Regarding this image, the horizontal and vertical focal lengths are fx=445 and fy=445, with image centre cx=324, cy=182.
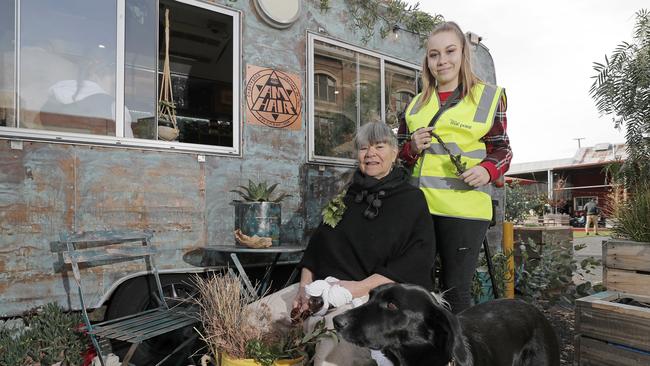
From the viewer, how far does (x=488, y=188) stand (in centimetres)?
291

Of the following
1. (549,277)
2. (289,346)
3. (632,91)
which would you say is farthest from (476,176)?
(632,91)

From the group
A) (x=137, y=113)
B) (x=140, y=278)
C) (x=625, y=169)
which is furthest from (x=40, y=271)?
(x=625, y=169)

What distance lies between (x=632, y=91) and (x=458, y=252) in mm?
7623

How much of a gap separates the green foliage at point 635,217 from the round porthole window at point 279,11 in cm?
339

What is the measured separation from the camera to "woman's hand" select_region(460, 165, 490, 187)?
7.86 ft

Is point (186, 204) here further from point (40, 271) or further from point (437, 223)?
point (437, 223)

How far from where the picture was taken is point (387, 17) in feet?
16.2

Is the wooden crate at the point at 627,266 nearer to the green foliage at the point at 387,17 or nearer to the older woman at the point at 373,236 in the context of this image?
the older woman at the point at 373,236

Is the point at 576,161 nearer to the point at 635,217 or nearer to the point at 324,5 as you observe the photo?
the point at 635,217

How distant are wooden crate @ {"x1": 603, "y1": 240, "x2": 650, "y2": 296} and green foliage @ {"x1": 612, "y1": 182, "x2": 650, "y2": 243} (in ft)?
0.76

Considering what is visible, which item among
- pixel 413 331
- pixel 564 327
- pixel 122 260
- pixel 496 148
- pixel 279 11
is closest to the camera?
pixel 413 331

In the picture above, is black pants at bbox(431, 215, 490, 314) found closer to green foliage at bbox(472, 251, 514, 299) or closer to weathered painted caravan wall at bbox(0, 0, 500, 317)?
weathered painted caravan wall at bbox(0, 0, 500, 317)

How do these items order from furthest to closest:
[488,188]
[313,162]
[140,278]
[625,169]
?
[625,169]
[313,162]
[140,278]
[488,188]

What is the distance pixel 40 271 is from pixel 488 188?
300 centimetres
